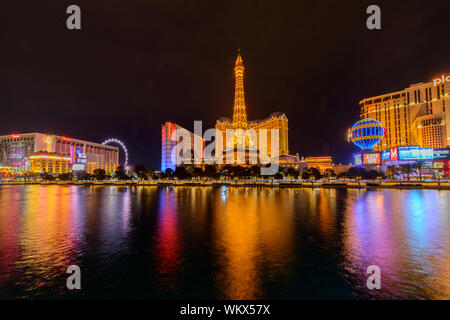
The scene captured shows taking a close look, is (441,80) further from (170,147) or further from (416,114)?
(170,147)

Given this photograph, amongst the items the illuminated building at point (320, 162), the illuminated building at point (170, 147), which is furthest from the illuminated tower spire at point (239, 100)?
the illuminated building at point (170, 147)

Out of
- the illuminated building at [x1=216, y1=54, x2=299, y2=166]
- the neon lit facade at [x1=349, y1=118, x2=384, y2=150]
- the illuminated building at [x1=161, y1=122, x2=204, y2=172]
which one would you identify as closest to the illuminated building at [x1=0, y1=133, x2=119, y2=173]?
the illuminated building at [x1=161, y1=122, x2=204, y2=172]

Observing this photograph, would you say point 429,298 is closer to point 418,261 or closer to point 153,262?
point 418,261

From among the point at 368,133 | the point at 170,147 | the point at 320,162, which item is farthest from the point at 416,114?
the point at 170,147

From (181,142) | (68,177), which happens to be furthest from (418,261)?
(181,142)

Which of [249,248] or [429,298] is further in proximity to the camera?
[249,248]

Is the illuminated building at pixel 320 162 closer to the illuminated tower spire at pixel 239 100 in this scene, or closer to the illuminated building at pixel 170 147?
the illuminated tower spire at pixel 239 100

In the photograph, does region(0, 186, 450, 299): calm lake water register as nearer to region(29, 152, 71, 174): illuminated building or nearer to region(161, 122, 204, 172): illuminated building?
region(161, 122, 204, 172): illuminated building
